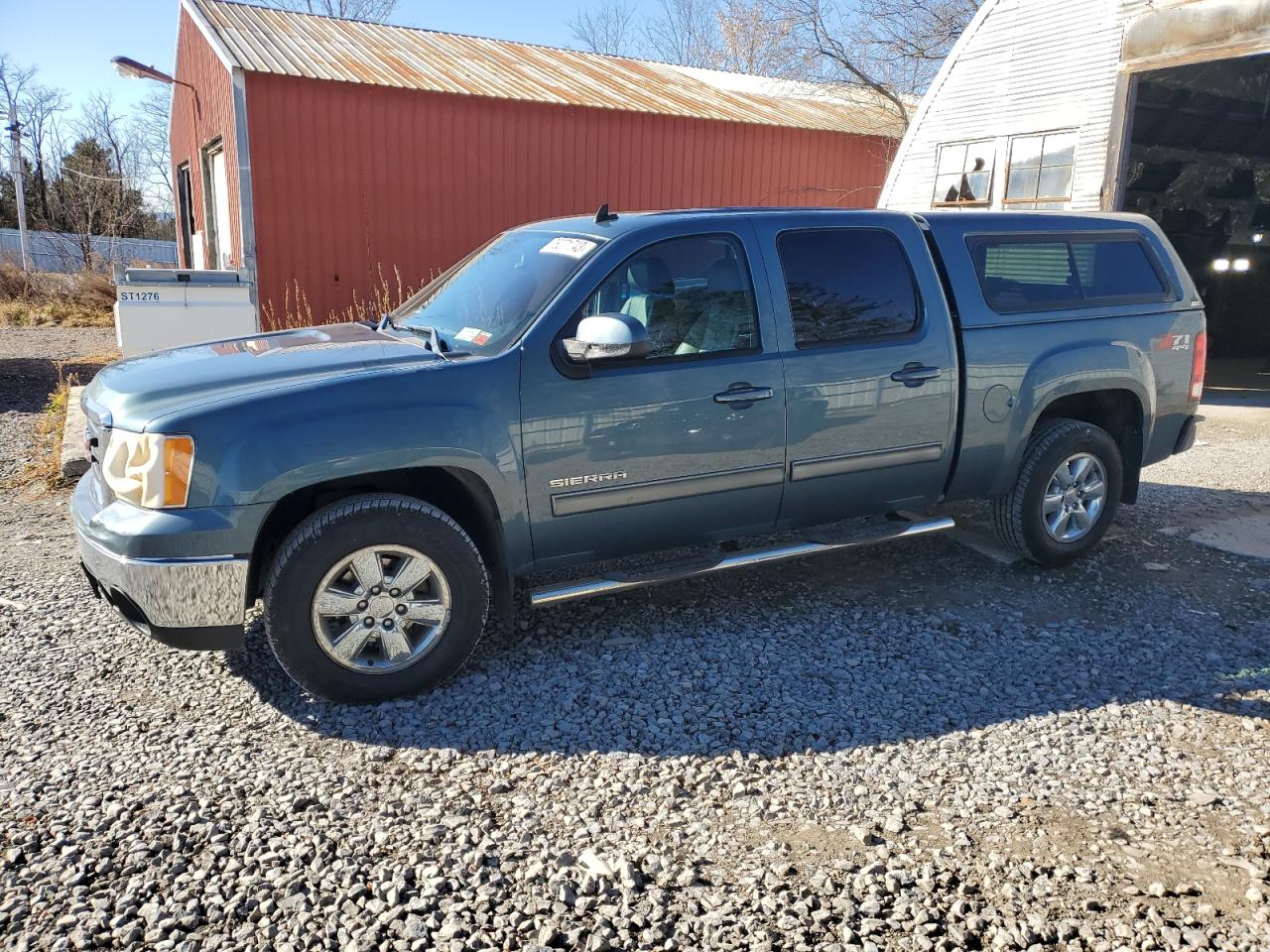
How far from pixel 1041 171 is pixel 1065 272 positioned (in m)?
8.18

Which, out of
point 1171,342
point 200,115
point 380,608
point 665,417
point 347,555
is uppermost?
point 200,115

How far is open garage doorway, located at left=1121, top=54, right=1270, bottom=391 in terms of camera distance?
13.2 m

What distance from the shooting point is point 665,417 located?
402 cm

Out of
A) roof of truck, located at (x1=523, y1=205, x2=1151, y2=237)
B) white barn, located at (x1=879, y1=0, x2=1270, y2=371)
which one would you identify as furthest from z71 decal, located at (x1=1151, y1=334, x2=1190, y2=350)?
white barn, located at (x1=879, y1=0, x2=1270, y2=371)

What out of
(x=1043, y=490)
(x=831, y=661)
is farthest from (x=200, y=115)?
(x=831, y=661)

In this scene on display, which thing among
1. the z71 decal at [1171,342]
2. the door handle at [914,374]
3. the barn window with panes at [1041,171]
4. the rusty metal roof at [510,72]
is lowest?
the door handle at [914,374]

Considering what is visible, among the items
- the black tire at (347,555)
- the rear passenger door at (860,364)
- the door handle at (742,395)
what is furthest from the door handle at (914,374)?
the black tire at (347,555)

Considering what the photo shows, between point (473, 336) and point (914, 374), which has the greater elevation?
point (473, 336)

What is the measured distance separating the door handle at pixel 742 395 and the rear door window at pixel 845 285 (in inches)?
12.3

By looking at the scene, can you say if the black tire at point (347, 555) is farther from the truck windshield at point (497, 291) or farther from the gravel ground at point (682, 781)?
the truck windshield at point (497, 291)

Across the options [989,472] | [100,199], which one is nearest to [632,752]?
[989,472]

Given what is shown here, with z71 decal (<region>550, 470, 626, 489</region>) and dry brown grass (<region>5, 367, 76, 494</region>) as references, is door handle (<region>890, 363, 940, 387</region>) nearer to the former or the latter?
z71 decal (<region>550, 470, 626, 489</region>)

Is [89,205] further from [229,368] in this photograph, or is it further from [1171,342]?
[1171,342]

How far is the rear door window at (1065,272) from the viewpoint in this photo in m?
4.91
